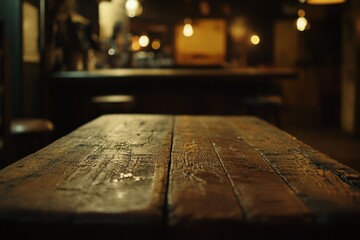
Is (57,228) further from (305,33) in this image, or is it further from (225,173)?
(305,33)

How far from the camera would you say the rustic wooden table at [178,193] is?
1.22 m

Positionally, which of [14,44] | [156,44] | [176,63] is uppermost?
[156,44]

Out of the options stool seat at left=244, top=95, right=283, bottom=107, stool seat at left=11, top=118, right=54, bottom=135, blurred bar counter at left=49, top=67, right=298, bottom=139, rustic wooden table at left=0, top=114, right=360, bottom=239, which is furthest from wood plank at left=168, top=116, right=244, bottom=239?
blurred bar counter at left=49, top=67, right=298, bottom=139

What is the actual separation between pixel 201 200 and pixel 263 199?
0.17 meters

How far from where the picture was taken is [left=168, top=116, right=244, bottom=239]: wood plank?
121cm

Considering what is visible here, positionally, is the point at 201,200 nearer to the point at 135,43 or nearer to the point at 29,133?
the point at 29,133

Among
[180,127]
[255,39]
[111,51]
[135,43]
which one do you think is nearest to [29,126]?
[180,127]

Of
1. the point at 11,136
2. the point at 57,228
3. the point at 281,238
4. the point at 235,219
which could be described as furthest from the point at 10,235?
the point at 11,136

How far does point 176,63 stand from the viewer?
1298cm

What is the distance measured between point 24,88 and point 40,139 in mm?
1512

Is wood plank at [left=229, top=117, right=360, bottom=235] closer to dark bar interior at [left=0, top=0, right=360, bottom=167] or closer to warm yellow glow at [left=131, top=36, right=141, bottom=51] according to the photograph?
dark bar interior at [left=0, top=0, right=360, bottom=167]

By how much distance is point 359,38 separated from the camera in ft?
29.0

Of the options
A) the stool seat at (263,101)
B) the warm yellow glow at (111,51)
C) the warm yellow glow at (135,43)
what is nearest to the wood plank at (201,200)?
the stool seat at (263,101)

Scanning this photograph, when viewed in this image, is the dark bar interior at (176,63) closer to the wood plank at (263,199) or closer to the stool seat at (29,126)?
the stool seat at (29,126)
